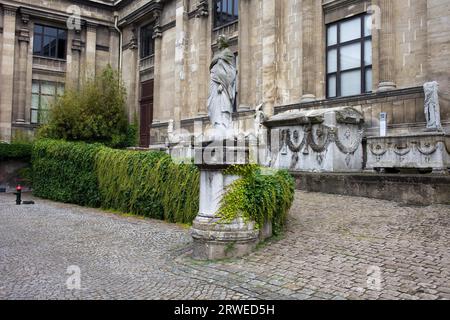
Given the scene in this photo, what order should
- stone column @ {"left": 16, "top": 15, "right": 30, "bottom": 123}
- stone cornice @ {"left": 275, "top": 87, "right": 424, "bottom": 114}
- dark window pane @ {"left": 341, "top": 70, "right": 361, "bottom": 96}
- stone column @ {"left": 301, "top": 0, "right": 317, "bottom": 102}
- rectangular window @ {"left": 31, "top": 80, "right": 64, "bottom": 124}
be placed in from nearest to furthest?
stone cornice @ {"left": 275, "top": 87, "right": 424, "bottom": 114} < dark window pane @ {"left": 341, "top": 70, "right": 361, "bottom": 96} < stone column @ {"left": 301, "top": 0, "right": 317, "bottom": 102} < stone column @ {"left": 16, "top": 15, "right": 30, "bottom": 123} < rectangular window @ {"left": 31, "top": 80, "right": 64, "bottom": 124}

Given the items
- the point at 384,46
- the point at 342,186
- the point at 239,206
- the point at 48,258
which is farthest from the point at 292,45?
the point at 48,258

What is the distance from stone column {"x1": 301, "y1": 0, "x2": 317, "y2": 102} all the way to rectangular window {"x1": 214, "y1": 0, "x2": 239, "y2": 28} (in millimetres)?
5722

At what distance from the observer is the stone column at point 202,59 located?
78.9 ft

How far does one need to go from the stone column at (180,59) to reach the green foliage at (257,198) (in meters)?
17.9

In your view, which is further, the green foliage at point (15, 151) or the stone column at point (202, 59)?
the stone column at point (202, 59)

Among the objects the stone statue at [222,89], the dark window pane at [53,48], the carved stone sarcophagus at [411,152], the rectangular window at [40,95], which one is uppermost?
the dark window pane at [53,48]

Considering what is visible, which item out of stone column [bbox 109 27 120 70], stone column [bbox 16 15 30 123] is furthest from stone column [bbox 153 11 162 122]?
stone column [bbox 16 15 30 123]

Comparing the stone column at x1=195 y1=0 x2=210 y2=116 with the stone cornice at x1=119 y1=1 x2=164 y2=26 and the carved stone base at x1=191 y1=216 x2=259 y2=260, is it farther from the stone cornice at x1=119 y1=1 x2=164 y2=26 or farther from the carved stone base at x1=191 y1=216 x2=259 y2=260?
the carved stone base at x1=191 y1=216 x2=259 y2=260

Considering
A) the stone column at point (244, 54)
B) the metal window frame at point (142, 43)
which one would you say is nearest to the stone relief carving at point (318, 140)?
the stone column at point (244, 54)

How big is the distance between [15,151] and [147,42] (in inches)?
504

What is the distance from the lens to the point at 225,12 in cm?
2309

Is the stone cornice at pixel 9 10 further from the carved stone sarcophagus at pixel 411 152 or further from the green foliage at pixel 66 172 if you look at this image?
the carved stone sarcophagus at pixel 411 152

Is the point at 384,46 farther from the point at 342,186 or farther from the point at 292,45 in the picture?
the point at 342,186

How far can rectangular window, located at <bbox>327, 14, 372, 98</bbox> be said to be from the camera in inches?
621
